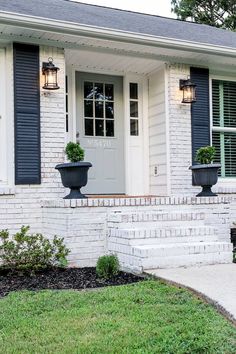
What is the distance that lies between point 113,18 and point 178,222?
162 inches

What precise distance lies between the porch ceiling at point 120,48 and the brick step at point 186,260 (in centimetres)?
325

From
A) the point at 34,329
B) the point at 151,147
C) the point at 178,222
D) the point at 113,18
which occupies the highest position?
the point at 113,18

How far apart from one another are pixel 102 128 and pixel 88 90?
68 cm

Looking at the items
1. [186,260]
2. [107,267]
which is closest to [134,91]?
[186,260]

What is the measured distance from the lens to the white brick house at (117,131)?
608cm

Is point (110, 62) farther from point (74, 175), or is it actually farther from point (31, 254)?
point (31, 254)

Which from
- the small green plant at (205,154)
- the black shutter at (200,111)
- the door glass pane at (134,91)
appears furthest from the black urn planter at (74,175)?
the door glass pane at (134,91)

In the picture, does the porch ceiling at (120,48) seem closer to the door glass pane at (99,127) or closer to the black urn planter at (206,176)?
the door glass pane at (99,127)

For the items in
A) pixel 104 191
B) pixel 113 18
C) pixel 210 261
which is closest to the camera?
pixel 210 261

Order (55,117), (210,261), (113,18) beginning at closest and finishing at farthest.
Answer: (210,261) → (55,117) → (113,18)

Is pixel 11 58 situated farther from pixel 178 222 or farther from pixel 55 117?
pixel 178 222

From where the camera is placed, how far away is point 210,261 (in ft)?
18.5

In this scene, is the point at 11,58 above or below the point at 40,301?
above

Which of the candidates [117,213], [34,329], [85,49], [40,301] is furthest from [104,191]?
[34,329]
